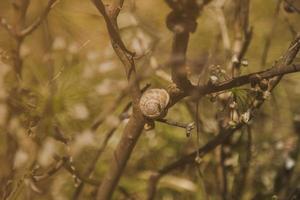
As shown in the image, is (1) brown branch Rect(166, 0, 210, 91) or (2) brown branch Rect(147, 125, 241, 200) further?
(2) brown branch Rect(147, 125, 241, 200)

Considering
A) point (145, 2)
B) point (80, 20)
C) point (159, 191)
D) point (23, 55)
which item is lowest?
point (159, 191)

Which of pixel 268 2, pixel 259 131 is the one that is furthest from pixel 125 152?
pixel 268 2

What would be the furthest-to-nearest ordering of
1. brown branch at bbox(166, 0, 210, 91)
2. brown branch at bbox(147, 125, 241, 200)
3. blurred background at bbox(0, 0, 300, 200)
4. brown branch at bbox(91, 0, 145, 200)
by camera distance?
brown branch at bbox(147, 125, 241, 200), blurred background at bbox(0, 0, 300, 200), brown branch at bbox(91, 0, 145, 200), brown branch at bbox(166, 0, 210, 91)

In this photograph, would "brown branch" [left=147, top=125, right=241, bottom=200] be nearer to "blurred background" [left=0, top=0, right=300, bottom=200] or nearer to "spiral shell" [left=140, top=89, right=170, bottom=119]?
"blurred background" [left=0, top=0, right=300, bottom=200]

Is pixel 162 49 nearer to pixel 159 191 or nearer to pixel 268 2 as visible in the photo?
pixel 159 191

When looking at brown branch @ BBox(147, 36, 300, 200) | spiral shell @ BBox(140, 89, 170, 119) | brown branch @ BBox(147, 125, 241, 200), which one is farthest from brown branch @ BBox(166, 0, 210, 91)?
brown branch @ BBox(147, 125, 241, 200)

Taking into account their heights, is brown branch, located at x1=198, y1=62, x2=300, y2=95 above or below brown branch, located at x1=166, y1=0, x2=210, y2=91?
below

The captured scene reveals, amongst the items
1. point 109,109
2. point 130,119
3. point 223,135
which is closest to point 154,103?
point 130,119
